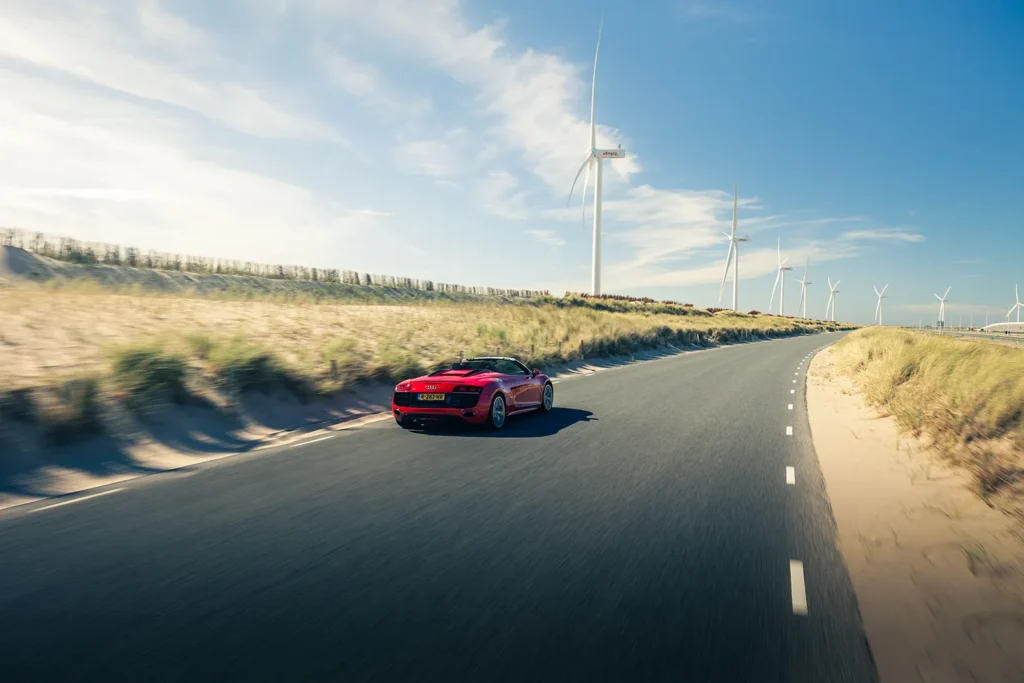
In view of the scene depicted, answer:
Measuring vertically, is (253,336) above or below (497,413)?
above

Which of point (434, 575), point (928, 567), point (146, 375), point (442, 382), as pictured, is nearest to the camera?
point (434, 575)

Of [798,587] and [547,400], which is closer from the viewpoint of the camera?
[798,587]

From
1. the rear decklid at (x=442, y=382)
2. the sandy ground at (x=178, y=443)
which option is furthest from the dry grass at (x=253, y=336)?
the rear decklid at (x=442, y=382)

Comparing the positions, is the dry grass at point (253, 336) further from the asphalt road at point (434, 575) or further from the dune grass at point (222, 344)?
the asphalt road at point (434, 575)

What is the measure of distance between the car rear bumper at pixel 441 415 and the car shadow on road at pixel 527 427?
0.24m

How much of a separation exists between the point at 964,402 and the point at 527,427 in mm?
7798

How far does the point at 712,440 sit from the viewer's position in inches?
392

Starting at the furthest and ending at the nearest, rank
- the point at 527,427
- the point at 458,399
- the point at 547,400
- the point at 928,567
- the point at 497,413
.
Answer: the point at 547,400
the point at 527,427
the point at 497,413
the point at 458,399
the point at 928,567

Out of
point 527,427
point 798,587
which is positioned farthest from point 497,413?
point 798,587

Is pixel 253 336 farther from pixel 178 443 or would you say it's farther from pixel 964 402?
pixel 964 402

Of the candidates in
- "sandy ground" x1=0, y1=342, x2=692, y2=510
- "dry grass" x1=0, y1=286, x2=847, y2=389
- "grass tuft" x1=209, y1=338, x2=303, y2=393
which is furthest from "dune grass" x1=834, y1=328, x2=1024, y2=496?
"grass tuft" x1=209, y1=338, x2=303, y2=393

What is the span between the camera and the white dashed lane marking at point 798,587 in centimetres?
404

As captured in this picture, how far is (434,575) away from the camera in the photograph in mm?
4324

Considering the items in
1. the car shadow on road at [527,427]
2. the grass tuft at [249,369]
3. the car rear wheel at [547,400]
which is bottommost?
the car shadow on road at [527,427]
